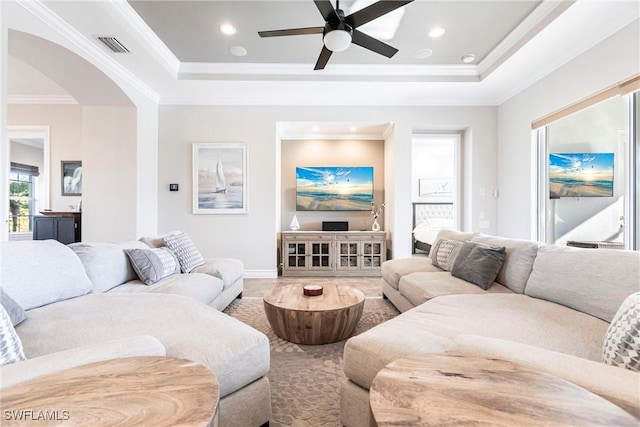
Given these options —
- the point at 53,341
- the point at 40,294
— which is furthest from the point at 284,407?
the point at 40,294

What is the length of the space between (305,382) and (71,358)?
4.07ft

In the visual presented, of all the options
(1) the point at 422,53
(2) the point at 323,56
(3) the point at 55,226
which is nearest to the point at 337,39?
(2) the point at 323,56

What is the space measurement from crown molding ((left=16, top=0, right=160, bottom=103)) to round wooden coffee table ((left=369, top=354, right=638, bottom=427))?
12.0ft

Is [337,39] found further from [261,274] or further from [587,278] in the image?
[261,274]

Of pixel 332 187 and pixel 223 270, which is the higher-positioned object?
pixel 332 187

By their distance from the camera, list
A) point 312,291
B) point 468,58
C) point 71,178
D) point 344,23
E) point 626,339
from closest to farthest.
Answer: point 626,339 → point 344,23 → point 312,291 → point 468,58 → point 71,178

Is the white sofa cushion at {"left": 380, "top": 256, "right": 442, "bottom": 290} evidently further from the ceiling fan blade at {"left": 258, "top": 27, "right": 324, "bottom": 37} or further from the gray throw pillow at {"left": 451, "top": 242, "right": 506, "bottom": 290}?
the ceiling fan blade at {"left": 258, "top": 27, "right": 324, "bottom": 37}

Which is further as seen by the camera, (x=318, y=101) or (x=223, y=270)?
(x=318, y=101)

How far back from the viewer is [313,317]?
207cm

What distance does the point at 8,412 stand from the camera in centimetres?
65

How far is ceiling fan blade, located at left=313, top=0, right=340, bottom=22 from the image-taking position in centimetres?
198

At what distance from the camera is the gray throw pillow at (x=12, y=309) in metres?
1.40

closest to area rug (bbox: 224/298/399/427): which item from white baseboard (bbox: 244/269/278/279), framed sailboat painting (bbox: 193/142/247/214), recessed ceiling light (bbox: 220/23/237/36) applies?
white baseboard (bbox: 244/269/278/279)

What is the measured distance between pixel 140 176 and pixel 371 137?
3740 millimetres
